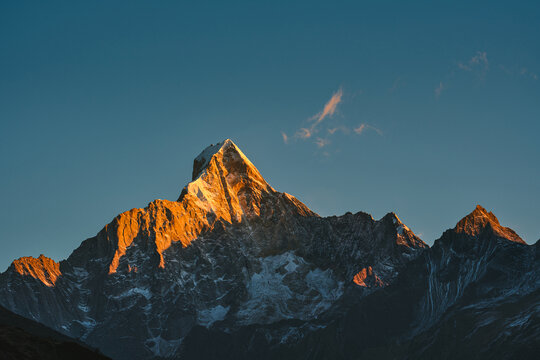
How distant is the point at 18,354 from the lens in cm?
15838

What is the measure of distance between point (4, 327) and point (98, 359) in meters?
26.3

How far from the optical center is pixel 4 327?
174 metres

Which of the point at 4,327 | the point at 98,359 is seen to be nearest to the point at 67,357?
the point at 98,359

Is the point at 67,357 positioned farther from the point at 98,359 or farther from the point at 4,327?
the point at 4,327

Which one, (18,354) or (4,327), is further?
(4,327)

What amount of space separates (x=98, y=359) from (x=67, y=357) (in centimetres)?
716

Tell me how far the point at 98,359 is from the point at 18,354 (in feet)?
53.6

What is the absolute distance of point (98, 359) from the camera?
6427 inches

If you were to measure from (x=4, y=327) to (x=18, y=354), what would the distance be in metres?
17.5

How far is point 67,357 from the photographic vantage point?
541ft

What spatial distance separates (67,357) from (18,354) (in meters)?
10.8
